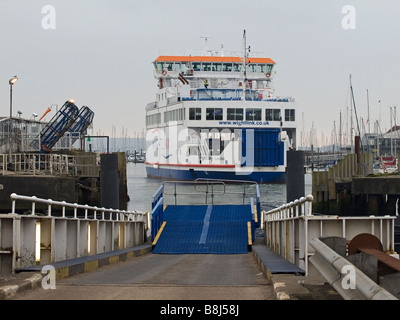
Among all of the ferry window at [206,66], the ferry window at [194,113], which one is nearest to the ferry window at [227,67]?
the ferry window at [206,66]

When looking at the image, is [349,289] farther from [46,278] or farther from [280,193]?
[280,193]

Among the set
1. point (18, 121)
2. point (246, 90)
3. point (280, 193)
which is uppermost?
point (246, 90)

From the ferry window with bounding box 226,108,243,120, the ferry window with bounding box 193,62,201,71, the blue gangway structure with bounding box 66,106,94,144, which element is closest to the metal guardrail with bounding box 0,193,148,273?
the blue gangway structure with bounding box 66,106,94,144

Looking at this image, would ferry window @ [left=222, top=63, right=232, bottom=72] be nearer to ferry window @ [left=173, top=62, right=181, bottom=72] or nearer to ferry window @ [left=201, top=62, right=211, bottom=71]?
ferry window @ [left=201, top=62, right=211, bottom=71]

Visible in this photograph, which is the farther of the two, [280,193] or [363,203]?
[280,193]

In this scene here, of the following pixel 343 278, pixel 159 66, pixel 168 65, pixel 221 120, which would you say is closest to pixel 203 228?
pixel 343 278

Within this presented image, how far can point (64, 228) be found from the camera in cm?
970

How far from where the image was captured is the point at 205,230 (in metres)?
18.3

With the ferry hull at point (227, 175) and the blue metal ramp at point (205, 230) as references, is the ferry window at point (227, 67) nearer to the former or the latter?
the ferry hull at point (227, 175)

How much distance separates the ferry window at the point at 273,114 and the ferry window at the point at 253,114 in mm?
754

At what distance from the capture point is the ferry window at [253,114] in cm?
5609

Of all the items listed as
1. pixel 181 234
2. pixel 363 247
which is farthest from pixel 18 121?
pixel 363 247

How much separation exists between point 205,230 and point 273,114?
39145 millimetres

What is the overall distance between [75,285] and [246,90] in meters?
56.0
